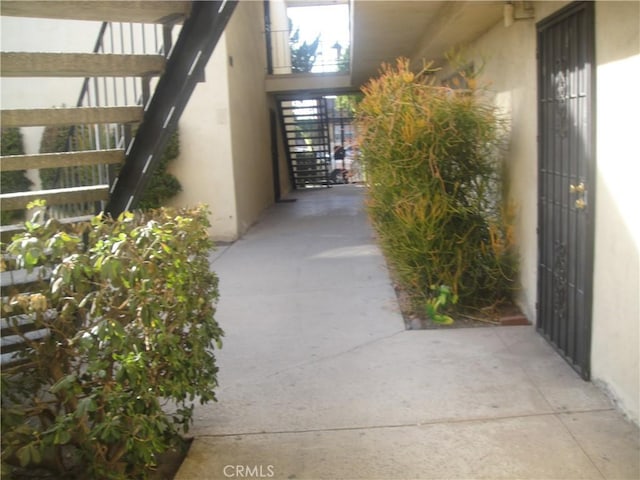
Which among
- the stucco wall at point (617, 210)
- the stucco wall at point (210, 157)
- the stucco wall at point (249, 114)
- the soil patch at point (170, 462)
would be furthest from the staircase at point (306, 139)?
the soil patch at point (170, 462)

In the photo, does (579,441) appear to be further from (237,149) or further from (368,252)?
(237,149)

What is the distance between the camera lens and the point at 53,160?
430 centimetres

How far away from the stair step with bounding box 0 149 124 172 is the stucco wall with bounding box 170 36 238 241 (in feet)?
18.1

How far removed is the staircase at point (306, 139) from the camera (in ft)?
57.7

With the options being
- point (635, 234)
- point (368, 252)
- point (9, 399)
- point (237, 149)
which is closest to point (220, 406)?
point (9, 399)

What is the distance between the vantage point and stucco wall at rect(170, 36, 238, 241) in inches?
396

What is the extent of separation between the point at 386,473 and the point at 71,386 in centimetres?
156

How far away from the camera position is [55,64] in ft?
12.9

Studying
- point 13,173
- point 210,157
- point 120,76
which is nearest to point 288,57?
point 210,157

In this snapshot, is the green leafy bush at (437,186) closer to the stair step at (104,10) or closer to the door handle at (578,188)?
the door handle at (578,188)

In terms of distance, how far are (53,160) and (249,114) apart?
8.12 meters

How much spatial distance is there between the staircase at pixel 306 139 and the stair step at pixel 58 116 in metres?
12.6

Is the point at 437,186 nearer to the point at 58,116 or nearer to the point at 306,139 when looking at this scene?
the point at 58,116

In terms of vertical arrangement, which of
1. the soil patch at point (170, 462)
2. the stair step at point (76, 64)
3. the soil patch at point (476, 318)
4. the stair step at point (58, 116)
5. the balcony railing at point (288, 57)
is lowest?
the soil patch at point (170, 462)
